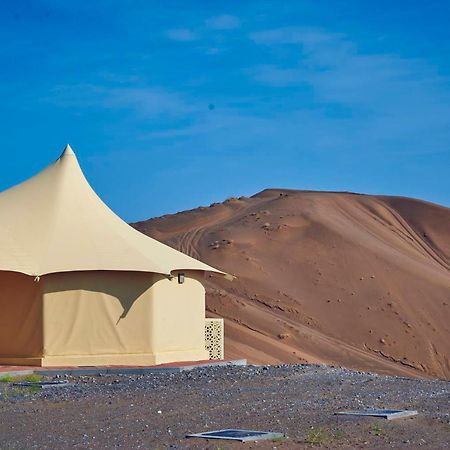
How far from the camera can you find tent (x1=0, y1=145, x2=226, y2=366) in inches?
→ 762

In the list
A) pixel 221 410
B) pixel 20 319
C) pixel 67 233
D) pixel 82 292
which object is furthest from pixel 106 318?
pixel 221 410

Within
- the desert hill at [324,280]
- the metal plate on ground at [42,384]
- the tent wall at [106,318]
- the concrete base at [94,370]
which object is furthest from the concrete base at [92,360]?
the desert hill at [324,280]

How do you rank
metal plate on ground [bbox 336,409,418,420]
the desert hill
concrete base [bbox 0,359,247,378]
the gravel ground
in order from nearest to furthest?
1. the gravel ground
2. metal plate on ground [bbox 336,409,418,420]
3. concrete base [bbox 0,359,247,378]
4. the desert hill

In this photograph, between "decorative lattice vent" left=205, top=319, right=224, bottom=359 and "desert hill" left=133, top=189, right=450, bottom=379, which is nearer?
"decorative lattice vent" left=205, top=319, right=224, bottom=359

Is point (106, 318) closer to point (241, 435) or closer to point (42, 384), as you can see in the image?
point (42, 384)

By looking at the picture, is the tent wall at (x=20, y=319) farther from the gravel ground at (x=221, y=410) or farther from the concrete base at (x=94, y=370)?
the gravel ground at (x=221, y=410)

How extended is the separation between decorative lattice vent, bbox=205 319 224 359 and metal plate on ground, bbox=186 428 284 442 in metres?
12.9

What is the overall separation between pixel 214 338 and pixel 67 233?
4.83 meters

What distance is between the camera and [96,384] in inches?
640

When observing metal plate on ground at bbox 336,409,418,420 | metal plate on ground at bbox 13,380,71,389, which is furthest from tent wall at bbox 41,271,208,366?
metal plate on ground at bbox 336,409,418,420

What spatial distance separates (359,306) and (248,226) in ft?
28.3

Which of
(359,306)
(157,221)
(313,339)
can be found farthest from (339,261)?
(157,221)

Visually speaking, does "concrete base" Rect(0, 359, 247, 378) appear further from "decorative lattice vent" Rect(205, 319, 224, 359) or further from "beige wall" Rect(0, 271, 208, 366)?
"decorative lattice vent" Rect(205, 319, 224, 359)

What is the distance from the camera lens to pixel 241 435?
9812mm
